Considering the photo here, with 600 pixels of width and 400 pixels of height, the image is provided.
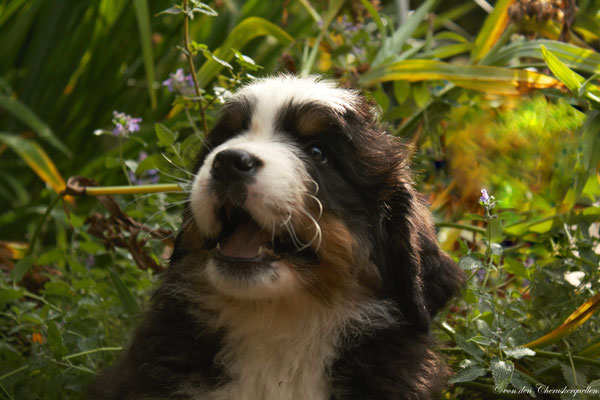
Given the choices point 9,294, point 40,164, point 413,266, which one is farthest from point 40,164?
point 413,266

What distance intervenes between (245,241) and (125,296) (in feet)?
3.27

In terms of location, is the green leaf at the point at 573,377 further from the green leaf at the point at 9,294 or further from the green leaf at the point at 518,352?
the green leaf at the point at 9,294

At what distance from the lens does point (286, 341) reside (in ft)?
7.49

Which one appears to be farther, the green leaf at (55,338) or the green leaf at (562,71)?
the green leaf at (562,71)

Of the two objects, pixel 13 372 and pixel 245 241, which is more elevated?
pixel 245 241

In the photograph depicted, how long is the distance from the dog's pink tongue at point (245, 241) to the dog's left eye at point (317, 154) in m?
0.32

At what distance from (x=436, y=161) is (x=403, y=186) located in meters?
1.58

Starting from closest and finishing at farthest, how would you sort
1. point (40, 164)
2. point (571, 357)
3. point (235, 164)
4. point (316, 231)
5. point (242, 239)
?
point (235, 164)
point (316, 231)
point (242, 239)
point (571, 357)
point (40, 164)

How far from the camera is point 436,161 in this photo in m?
3.88

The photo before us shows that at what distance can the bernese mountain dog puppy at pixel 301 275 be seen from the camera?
2.12m

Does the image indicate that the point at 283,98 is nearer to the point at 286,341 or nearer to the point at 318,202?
the point at 318,202

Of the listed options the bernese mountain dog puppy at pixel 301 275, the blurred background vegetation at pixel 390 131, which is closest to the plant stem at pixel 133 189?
the blurred background vegetation at pixel 390 131

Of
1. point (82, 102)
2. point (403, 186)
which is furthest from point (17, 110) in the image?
point (403, 186)

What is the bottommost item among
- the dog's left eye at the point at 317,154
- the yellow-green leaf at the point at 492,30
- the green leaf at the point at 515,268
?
the green leaf at the point at 515,268
